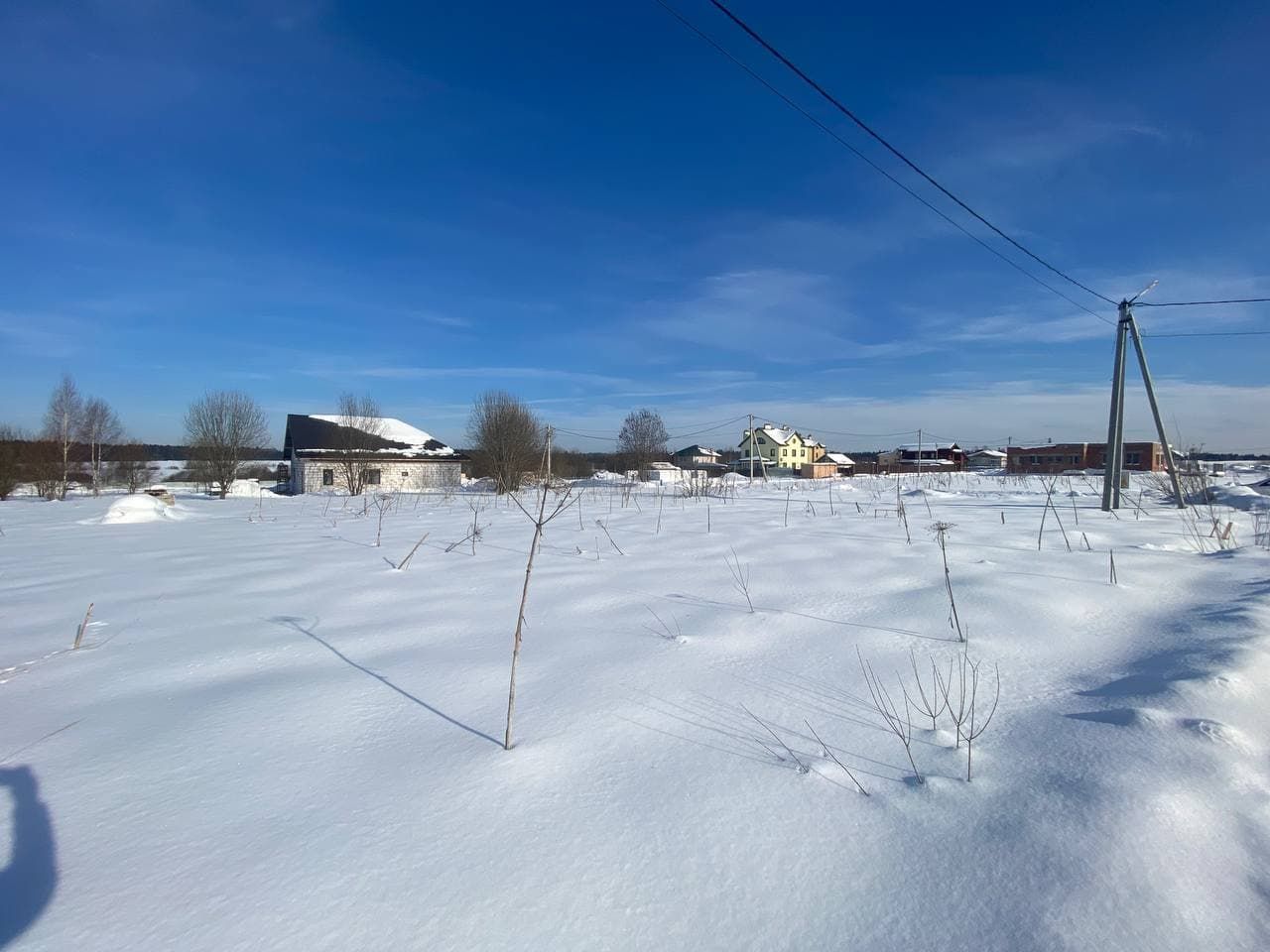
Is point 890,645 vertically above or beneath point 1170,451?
beneath

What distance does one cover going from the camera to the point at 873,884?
130 cm

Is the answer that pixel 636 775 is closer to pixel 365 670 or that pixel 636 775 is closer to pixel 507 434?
pixel 365 670

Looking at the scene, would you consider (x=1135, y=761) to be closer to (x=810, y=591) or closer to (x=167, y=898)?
(x=810, y=591)

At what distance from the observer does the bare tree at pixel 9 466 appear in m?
21.0

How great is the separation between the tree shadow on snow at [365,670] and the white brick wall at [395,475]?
24788 millimetres

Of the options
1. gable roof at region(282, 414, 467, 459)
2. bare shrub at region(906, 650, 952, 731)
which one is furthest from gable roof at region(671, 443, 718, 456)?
bare shrub at region(906, 650, 952, 731)

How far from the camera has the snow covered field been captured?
1236 mm

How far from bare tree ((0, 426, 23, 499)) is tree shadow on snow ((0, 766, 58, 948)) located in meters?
28.1

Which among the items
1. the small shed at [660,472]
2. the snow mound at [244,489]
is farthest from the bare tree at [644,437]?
the snow mound at [244,489]

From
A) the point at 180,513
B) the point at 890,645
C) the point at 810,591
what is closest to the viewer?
the point at 890,645

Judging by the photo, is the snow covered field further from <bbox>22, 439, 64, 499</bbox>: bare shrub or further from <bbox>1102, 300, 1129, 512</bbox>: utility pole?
<bbox>22, 439, 64, 499</bbox>: bare shrub

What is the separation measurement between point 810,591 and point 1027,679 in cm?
148

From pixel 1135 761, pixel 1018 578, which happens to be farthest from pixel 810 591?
pixel 1135 761

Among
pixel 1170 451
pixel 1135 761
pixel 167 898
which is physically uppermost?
pixel 1170 451
